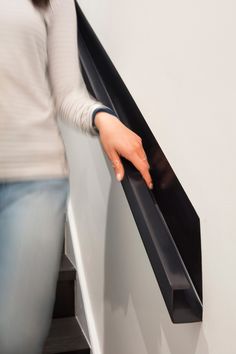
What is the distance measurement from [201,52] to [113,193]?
566 millimetres

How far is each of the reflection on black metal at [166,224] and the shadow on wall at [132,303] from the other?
56mm

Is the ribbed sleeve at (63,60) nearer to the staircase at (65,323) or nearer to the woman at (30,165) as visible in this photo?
the woman at (30,165)

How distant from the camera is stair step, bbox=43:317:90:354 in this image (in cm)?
131

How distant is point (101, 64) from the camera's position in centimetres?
120

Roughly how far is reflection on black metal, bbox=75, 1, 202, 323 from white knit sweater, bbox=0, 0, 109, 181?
0.37 feet

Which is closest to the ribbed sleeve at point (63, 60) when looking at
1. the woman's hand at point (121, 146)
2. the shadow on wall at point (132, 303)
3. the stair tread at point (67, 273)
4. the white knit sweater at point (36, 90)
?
the white knit sweater at point (36, 90)

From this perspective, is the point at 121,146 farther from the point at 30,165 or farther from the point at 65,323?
the point at 65,323

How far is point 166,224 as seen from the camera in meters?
0.84

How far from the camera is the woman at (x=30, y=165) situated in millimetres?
900

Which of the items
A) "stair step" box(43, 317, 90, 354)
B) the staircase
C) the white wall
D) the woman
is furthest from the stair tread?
the woman

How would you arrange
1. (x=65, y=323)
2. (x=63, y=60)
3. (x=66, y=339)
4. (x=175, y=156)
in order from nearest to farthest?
(x=175, y=156)
(x=63, y=60)
(x=66, y=339)
(x=65, y=323)

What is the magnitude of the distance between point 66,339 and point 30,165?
27.6 inches

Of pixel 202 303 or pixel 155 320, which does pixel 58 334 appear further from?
pixel 202 303

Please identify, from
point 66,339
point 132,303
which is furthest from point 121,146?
point 66,339
